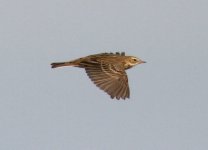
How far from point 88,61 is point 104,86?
156cm

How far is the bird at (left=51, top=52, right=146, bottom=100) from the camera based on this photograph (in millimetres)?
18562

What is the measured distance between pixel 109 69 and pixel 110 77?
0.29m

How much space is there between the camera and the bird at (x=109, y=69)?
18.6m

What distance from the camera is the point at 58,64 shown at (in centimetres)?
2003

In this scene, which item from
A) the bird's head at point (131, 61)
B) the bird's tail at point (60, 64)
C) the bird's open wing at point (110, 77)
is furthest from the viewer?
the bird's head at point (131, 61)

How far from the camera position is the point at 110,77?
19.1m

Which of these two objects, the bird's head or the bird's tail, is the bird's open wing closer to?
the bird's tail

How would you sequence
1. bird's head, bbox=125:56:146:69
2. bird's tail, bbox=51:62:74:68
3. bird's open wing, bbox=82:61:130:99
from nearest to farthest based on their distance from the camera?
bird's open wing, bbox=82:61:130:99
bird's tail, bbox=51:62:74:68
bird's head, bbox=125:56:146:69

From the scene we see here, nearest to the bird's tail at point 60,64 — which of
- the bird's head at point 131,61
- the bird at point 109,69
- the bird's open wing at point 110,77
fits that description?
the bird at point 109,69

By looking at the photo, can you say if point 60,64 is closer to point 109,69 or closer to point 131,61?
point 109,69

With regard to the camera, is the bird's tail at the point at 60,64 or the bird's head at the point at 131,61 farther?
the bird's head at the point at 131,61

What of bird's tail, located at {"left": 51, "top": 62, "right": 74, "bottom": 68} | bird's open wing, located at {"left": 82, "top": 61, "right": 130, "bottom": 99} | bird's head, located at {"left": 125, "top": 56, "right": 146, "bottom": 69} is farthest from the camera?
bird's head, located at {"left": 125, "top": 56, "right": 146, "bottom": 69}

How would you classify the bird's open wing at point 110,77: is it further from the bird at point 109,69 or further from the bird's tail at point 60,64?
the bird's tail at point 60,64

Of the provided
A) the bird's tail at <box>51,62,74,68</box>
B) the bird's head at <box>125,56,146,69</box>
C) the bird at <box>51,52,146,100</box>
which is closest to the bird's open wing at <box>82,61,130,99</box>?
the bird at <box>51,52,146,100</box>
